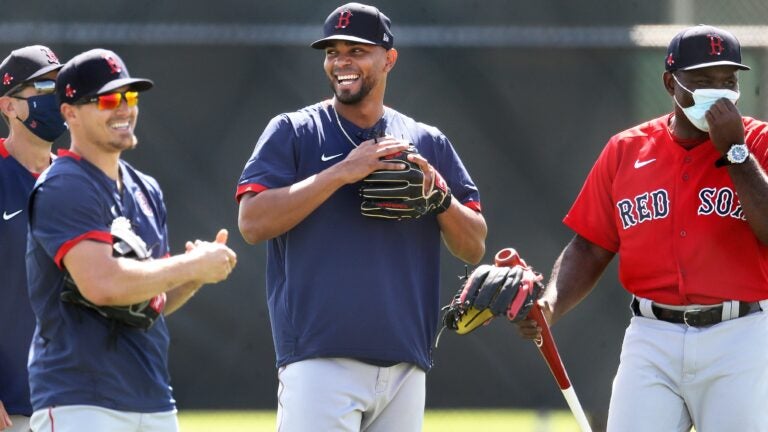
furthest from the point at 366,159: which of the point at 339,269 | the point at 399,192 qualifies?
the point at 339,269

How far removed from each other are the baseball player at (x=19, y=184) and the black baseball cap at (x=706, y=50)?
2.29 m

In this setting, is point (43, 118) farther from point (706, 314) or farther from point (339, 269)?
point (706, 314)

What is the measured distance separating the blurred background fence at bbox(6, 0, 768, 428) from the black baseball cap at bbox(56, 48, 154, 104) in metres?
2.44

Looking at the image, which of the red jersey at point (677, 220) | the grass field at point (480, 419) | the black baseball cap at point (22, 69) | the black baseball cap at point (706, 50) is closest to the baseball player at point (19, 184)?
the black baseball cap at point (22, 69)

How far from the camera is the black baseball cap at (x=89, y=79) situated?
12.0ft

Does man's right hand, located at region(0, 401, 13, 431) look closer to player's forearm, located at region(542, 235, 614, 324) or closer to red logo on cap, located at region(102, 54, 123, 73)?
red logo on cap, located at region(102, 54, 123, 73)

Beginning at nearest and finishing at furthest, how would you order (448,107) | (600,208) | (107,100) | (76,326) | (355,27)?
(76,326) → (107,100) → (355,27) → (600,208) → (448,107)

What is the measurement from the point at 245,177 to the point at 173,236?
2109mm

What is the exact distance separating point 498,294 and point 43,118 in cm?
177

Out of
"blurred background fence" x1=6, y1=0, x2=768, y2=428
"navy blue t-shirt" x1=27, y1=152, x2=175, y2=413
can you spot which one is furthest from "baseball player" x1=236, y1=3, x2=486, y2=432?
"blurred background fence" x1=6, y1=0, x2=768, y2=428

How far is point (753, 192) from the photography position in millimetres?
4207

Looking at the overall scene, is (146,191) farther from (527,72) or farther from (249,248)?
(527,72)

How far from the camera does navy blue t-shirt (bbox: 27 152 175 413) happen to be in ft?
11.5

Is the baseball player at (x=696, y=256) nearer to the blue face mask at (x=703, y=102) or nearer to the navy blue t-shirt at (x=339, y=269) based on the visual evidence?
the blue face mask at (x=703, y=102)
